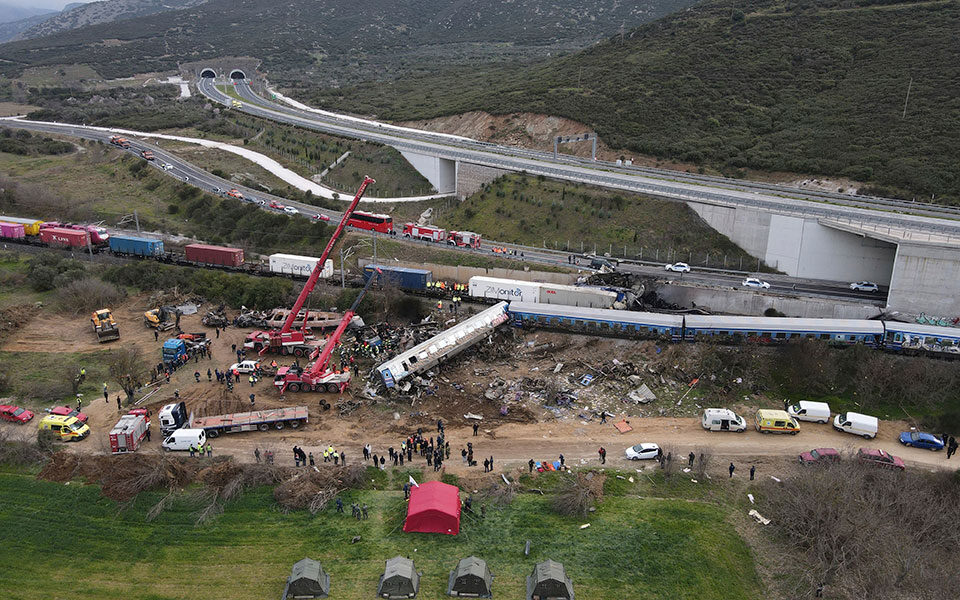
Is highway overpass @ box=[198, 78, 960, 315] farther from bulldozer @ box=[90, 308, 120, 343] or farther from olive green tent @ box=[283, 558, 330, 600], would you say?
olive green tent @ box=[283, 558, 330, 600]

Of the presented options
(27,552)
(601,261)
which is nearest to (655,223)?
(601,261)

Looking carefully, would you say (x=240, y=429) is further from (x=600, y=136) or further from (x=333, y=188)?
(x=600, y=136)

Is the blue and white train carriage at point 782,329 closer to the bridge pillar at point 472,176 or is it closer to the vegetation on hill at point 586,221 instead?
the vegetation on hill at point 586,221

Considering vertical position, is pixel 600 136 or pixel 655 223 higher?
pixel 600 136

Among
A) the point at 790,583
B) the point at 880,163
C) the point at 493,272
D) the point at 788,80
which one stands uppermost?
the point at 788,80

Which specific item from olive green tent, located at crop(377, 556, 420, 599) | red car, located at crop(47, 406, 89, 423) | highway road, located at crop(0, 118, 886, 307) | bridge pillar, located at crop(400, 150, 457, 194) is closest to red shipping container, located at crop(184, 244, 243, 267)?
highway road, located at crop(0, 118, 886, 307)

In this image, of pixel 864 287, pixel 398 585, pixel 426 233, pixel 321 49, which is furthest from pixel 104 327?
pixel 321 49
